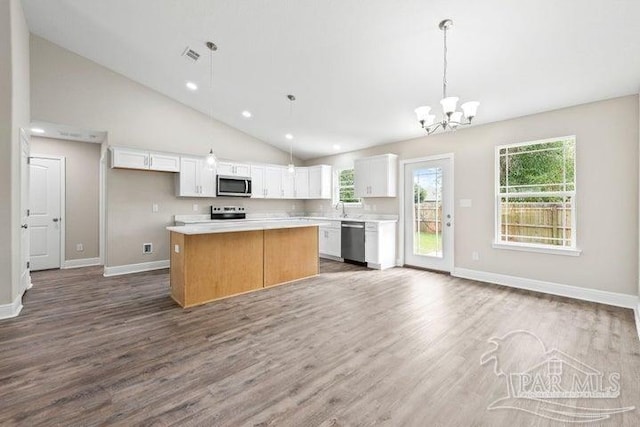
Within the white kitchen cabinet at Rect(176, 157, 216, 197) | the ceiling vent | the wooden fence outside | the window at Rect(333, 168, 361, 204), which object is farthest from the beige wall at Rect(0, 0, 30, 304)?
the wooden fence outside

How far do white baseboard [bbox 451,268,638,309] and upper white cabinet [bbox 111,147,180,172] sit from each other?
5400 millimetres

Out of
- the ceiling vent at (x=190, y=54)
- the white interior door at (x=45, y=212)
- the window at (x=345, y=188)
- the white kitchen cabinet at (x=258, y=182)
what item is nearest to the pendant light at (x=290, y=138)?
the white kitchen cabinet at (x=258, y=182)

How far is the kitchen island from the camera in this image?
3523 millimetres

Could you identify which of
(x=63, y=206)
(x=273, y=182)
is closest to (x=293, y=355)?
(x=273, y=182)

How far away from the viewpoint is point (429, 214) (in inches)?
210

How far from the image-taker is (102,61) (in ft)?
15.4

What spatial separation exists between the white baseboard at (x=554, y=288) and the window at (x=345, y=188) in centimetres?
278

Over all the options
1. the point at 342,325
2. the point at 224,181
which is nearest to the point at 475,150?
the point at 342,325

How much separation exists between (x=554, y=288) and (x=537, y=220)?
3.15 ft

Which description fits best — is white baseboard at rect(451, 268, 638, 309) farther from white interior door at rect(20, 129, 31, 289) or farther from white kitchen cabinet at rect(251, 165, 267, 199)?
white interior door at rect(20, 129, 31, 289)

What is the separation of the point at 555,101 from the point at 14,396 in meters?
5.97

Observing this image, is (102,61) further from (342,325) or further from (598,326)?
(598,326)

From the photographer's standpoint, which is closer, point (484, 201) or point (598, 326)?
point (598, 326)

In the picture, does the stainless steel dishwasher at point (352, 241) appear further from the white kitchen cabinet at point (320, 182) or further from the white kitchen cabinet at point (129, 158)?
the white kitchen cabinet at point (129, 158)
